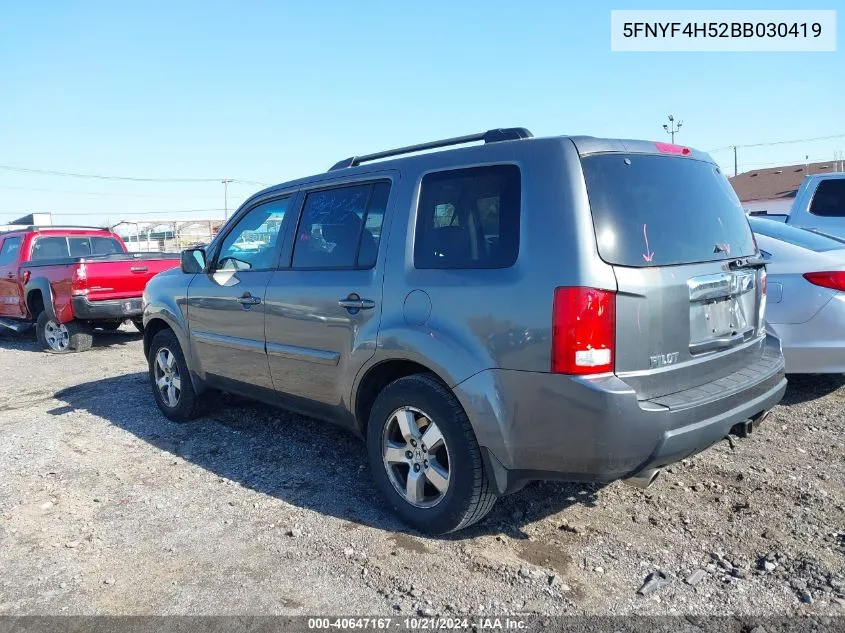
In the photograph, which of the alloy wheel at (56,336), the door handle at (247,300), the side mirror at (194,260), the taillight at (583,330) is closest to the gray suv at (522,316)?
the taillight at (583,330)

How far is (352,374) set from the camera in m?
3.68

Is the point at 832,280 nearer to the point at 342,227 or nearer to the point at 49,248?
the point at 342,227

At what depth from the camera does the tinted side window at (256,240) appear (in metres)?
4.42

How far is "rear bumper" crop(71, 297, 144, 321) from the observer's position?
29.6ft

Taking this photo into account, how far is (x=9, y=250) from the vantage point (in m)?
11.1

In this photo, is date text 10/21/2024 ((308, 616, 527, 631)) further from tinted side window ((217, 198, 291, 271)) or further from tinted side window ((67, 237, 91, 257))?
tinted side window ((67, 237, 91, 257))

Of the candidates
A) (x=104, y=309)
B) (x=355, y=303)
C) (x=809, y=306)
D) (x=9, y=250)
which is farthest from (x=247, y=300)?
(x=9, y=250)

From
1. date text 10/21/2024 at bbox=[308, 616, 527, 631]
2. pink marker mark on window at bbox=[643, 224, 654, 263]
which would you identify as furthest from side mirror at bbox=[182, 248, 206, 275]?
pink marker mark on window at bbox=[643, 224, 654, 263]

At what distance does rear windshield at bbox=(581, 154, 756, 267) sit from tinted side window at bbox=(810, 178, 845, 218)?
6.36 metres

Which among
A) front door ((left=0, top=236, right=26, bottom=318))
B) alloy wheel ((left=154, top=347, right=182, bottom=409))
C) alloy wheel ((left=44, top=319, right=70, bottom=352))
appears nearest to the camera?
alloy wheel ((left=154, top=347, right=182, bottom=409))

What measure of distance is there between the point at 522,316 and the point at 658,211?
0.84m

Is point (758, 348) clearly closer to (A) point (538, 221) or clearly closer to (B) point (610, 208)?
(B) point (610, 208)

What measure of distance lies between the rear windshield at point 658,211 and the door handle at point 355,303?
4.25 feet

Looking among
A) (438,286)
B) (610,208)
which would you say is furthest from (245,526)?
(610,208)
